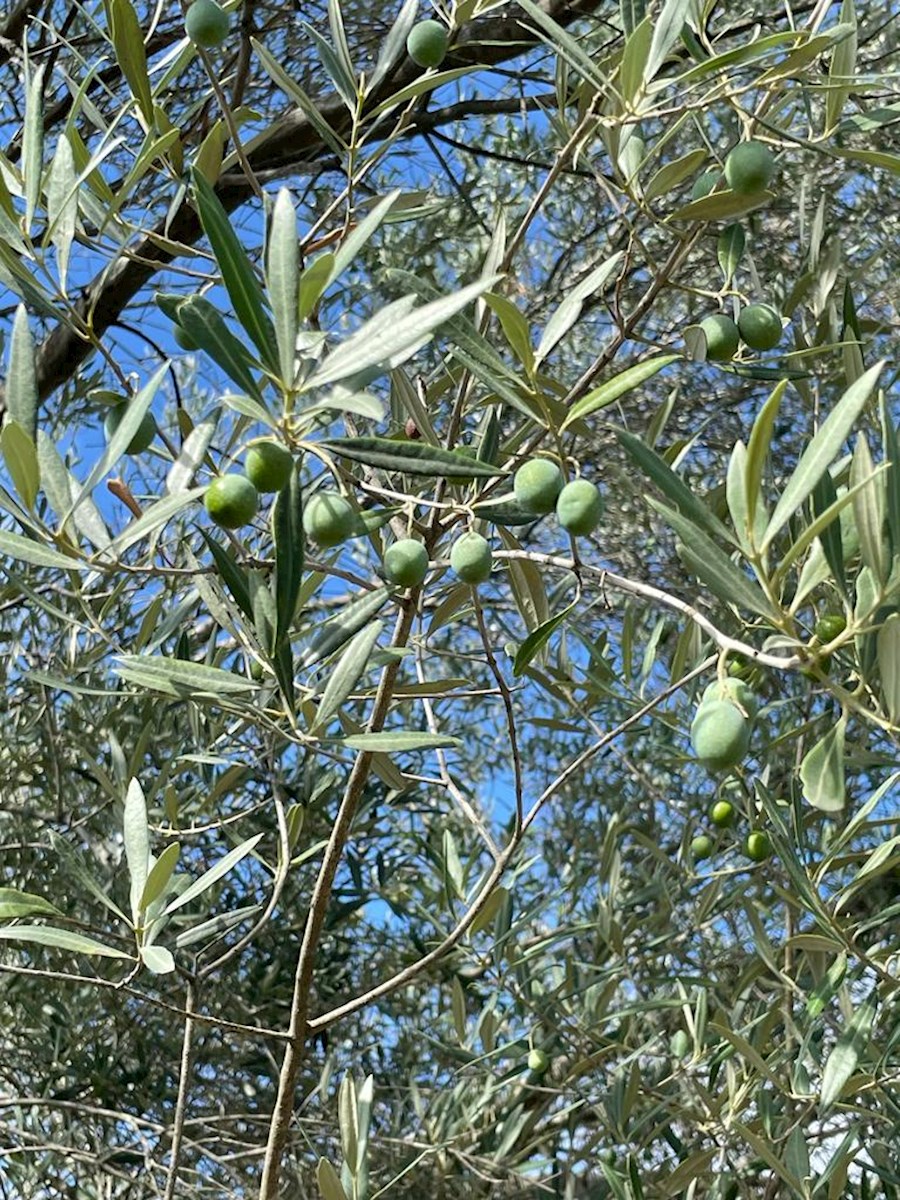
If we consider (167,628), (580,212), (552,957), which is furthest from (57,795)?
(580,212)

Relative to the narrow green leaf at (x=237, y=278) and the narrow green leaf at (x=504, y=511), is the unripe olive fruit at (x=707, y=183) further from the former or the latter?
the narrow green leaf at (x=237, y=278)

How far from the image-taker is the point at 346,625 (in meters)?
1.06

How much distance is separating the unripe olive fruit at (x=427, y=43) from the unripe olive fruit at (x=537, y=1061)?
4.85ft

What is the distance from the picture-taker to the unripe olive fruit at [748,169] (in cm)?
104

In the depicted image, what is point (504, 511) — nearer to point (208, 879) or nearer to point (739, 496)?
point (739, 496)

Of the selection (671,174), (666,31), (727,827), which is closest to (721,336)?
(671,174)

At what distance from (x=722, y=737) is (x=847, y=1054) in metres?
0.76

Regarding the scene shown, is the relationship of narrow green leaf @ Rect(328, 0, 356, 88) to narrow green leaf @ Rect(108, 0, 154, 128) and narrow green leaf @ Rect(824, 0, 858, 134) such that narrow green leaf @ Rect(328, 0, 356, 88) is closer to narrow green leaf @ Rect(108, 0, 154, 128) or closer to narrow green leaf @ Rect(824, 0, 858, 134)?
narrow green leaf @ Rect(108, 0, 154, 128)

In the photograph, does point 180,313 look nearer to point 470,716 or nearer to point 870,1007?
point 870,1007

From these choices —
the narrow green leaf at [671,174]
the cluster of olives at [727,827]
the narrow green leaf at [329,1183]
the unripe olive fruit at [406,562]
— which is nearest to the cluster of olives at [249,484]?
the unripe olive fruit at [406,562]

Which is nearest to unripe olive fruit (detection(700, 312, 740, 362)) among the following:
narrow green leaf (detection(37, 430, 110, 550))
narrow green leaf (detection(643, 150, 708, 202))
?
narrow green leaf (detection(643, 150, 708, 202))

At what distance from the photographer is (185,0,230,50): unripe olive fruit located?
3.94ft

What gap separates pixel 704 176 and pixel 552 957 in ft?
6.91

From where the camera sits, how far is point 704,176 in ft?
3.98
